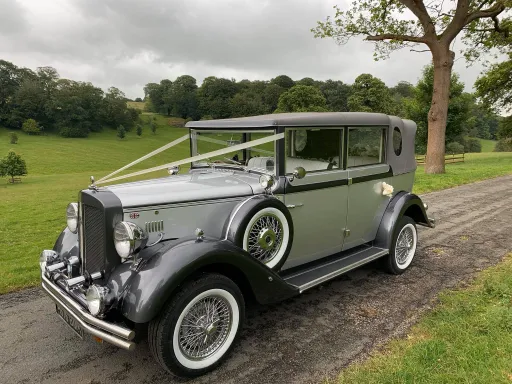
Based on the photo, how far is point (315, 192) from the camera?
4.06 meters

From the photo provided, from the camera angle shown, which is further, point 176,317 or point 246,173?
point 246,173

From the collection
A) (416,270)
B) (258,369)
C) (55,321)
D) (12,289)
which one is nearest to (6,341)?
(55,321)

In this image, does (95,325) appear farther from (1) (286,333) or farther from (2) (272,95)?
(2) (272,95)

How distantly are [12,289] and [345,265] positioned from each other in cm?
429

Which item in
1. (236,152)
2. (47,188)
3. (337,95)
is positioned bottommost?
(47,188)

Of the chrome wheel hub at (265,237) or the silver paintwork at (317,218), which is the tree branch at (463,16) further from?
the chrome wheel hub at (265,237)

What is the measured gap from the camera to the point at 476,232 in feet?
23.1

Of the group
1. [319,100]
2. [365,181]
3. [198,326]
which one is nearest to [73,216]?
[198,326]

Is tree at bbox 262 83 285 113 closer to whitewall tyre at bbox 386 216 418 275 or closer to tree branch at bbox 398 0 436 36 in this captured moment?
tree branch at bbox 398 0 436 36

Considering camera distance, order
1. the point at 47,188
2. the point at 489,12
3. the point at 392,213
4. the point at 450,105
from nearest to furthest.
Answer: the point at 392,213
the point at 489,12
the point at 47,188
the point at 450,105

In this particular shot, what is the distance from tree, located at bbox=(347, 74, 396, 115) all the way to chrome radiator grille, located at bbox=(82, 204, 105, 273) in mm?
48320

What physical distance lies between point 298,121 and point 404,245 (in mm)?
2812

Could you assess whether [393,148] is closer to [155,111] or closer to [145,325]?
[145,325]

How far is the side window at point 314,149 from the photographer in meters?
3.95
